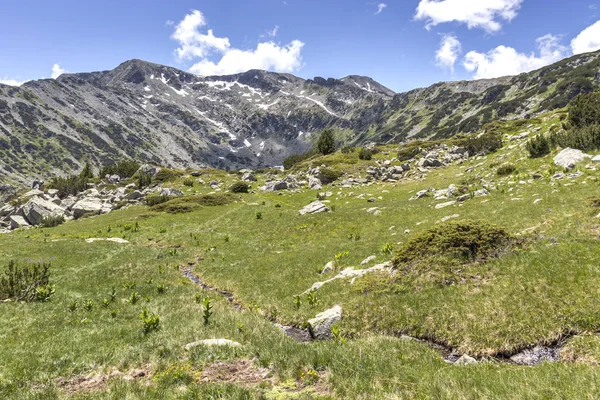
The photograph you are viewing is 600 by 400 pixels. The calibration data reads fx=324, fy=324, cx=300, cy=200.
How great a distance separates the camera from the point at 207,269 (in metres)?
26.6

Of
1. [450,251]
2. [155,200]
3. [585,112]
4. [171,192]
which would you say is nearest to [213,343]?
[450,251]

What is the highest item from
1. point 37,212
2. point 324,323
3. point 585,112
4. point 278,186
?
point 585,112

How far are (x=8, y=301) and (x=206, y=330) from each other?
12751 millimetres

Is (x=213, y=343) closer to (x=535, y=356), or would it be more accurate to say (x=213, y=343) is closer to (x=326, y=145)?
(x=535, y=356)

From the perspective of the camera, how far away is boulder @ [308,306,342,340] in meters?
13.9

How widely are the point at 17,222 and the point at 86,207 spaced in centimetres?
959

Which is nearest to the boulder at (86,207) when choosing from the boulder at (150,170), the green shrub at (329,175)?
the boulder at (150,170)

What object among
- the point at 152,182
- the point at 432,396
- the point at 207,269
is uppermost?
the point at 152,182

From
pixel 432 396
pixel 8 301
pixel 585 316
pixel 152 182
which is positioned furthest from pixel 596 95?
pixel 152 182

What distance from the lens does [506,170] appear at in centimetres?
3572

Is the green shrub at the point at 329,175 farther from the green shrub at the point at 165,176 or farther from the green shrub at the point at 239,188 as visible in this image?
the green shrub at the point at 165,176

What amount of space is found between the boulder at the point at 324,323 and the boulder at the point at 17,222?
5872 cm

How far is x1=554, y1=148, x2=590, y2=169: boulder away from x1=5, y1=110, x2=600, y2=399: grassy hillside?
0.98m

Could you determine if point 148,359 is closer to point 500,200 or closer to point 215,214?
point 500,200
